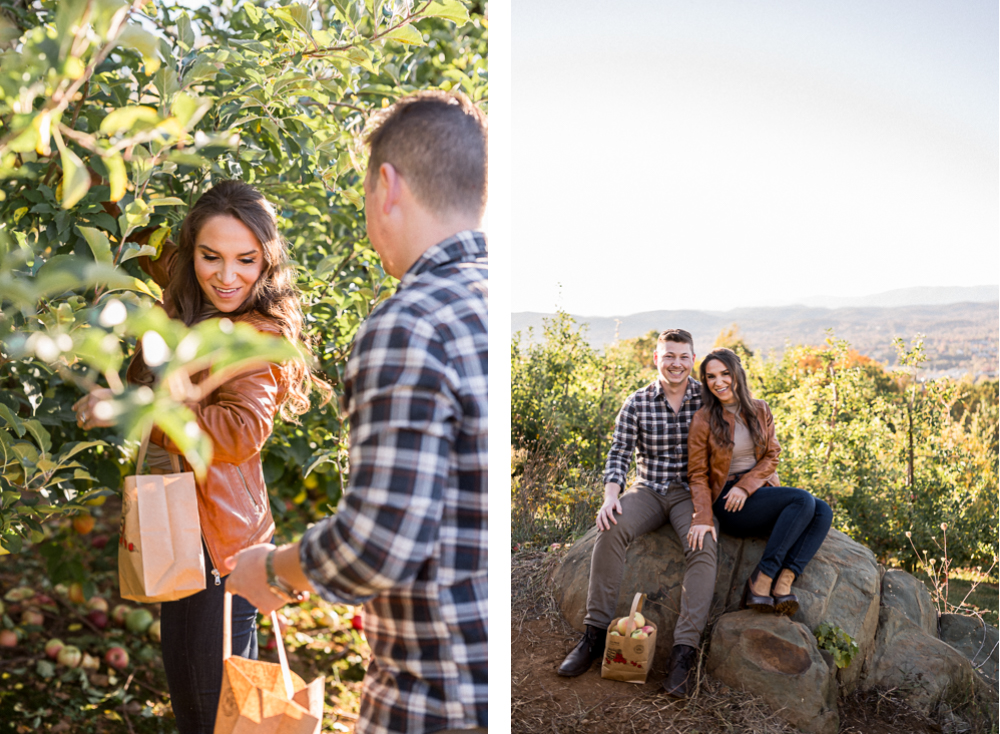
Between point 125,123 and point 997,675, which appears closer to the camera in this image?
point 125,123

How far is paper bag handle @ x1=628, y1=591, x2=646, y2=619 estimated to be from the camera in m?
2.17

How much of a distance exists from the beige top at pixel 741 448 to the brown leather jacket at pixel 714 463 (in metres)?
0.01

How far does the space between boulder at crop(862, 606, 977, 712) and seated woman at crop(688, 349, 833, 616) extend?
1.04 feet

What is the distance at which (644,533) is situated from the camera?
7.64 ft

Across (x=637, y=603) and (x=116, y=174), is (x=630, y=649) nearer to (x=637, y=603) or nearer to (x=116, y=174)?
(x=637, y=603)

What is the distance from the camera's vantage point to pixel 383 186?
3.18ft

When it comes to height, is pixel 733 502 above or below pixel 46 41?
below

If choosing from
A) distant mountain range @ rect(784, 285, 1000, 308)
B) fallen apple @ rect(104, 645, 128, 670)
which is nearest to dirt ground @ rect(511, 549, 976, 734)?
distant mountain range @ rect(784, 285, 1000, 308)

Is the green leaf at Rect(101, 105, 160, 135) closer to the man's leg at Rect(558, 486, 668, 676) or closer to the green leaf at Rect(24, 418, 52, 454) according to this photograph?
the green leaf at Rect(24, 418, 52, 454)

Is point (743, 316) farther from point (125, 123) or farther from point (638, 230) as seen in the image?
point (125, 123)

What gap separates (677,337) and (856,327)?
53cm

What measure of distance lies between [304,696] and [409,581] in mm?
360

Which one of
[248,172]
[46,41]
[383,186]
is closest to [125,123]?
[46,41]

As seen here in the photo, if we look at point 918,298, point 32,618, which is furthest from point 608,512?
point 32,618
